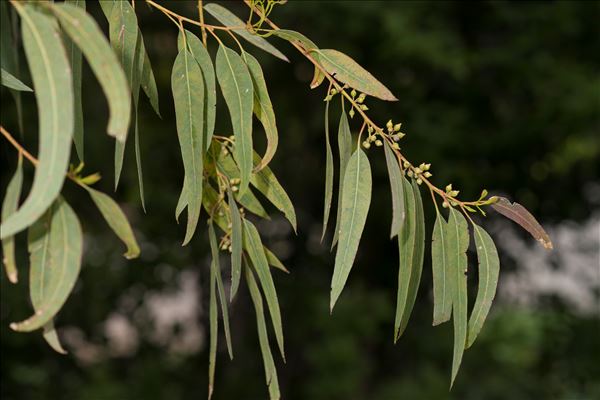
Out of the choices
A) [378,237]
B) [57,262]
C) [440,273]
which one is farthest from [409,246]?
[378,237]

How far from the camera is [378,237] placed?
3.58 metres

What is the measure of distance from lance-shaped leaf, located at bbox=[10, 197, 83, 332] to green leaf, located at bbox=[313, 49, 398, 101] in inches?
10.2

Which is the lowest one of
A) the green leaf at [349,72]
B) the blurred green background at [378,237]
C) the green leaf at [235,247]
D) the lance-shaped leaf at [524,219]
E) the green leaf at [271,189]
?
the green leaf at [235,247]

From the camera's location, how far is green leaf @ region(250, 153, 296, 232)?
100cm

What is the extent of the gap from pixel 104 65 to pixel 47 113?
5 centimetres

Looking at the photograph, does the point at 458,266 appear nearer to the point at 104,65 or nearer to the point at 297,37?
the point at 297,37

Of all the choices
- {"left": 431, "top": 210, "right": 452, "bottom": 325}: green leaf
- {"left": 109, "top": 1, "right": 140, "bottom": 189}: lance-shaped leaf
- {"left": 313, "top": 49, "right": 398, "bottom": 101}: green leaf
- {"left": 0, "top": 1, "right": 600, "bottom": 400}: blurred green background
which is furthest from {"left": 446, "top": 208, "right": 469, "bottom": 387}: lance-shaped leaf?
{"left": 0, "top": 1, "right": 600, "bottom": 400}: blurred green background

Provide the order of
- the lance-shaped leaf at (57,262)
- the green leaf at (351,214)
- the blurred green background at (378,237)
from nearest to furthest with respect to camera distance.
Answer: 1. the lance-shaped leaf at (57,262)
2. the green leaf at (351,214)
3. the blurred green background at (378,237)

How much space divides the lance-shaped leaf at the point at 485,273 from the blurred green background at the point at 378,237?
1.90m

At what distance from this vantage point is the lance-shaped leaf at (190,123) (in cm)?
88

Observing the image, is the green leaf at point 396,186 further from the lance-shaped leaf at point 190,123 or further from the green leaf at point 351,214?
the lance-shaped leaf at point 190,123

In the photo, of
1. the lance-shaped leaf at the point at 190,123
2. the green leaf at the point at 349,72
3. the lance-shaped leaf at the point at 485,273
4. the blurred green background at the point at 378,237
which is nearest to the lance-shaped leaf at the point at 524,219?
the lance-shaped leaf at the point at 485,273

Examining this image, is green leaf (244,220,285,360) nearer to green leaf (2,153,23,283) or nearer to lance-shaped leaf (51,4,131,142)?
green leaf (2,153,23,283)

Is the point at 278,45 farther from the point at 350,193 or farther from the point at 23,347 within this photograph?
the point at 350,193
